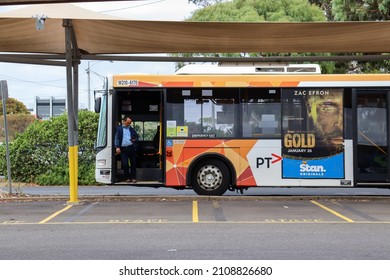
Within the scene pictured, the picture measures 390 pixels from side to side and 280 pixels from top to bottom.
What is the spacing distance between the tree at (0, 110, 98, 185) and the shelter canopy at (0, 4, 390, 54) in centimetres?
639

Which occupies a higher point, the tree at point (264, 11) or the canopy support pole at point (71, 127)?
the tree at point (264, 11)

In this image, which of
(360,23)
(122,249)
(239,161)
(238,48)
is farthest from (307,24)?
(122,249)

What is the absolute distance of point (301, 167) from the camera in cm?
1628

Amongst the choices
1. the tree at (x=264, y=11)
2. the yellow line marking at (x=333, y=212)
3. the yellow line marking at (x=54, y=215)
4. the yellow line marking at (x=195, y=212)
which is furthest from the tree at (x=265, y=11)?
the yellow line marking at (x=54, y=215)

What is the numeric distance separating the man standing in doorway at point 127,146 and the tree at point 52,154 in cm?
653

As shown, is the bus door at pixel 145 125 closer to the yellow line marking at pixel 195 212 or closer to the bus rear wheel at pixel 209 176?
the bus rear wheel at pixel 209 176

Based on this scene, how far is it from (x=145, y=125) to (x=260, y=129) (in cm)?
294

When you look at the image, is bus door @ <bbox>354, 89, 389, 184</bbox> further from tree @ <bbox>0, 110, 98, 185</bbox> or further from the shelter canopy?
tree @ <bbox>0, 110, 98, 185</bbox>

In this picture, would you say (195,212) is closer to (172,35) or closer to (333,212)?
(333,212)

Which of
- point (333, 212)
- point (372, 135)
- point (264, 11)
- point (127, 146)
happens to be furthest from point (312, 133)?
→ point (264, 11)

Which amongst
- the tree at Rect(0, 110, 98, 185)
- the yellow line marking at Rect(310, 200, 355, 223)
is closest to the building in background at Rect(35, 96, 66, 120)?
the tree at Rect(0, 110, 98, 185)

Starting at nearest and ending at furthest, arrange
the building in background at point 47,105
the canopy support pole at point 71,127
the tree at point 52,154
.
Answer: the canopy support pole at point 71,127 < the tree at point 52,154 < the building in background at point 47,105

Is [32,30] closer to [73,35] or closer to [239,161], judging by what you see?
[73,35]

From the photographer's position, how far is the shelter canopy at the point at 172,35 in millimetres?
14359
